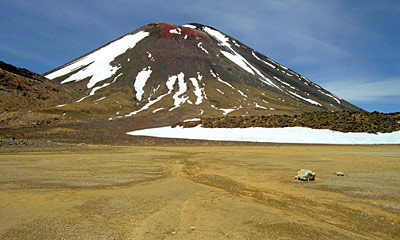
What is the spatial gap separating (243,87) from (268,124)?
72.1 meters

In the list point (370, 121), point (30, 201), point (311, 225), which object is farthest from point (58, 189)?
point (370, 121)

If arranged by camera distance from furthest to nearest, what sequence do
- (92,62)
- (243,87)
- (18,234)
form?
1. (92,62)
2. (243,87)
3. (18,234)

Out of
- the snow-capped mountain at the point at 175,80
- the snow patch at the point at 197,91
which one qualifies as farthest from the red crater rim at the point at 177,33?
the snow patch at the point at 197,91

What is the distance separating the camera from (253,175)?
419 inches

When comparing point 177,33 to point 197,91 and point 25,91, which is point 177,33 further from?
point 25,91

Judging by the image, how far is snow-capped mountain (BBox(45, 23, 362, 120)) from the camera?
8025cm

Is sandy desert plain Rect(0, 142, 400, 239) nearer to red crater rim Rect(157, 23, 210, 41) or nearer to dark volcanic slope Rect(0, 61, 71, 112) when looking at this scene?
dark volcanic slope Rect(0, 61, 71, 112)

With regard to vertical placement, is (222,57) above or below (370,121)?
above

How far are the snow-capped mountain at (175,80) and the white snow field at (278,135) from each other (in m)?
24.7

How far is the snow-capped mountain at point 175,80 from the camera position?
80.2m

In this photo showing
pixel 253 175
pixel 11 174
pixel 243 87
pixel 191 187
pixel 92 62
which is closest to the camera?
pixel 191 187

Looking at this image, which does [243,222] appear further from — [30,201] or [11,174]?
[11,174]

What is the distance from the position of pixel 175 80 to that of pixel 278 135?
3141 inches

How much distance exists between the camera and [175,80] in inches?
4301
